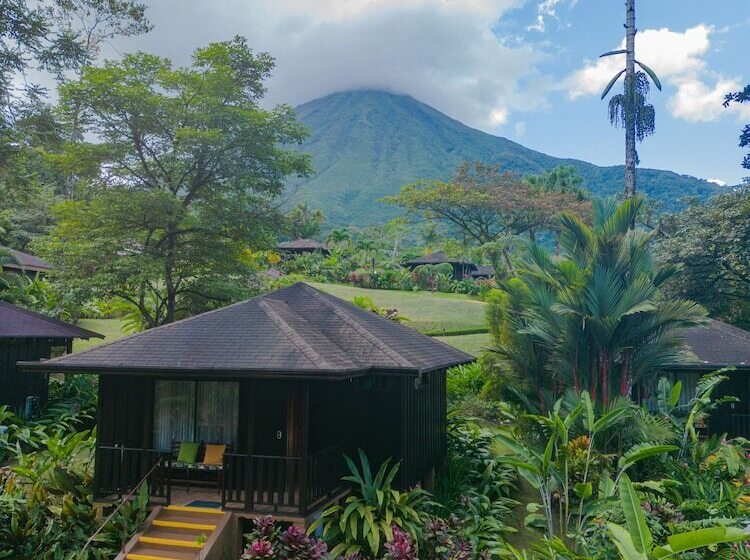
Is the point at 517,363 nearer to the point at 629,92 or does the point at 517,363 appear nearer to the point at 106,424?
the point at 106,424

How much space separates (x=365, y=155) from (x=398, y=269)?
10233 centimetres

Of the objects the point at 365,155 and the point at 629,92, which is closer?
the point at 629,92

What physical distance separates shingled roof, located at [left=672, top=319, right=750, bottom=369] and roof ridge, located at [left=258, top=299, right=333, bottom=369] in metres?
10.4

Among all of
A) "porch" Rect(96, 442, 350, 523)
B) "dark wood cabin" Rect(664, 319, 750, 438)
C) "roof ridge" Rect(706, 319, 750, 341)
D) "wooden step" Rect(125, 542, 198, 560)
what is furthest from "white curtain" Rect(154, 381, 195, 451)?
"roof ridge" Rect(706, 319, 750, 341)

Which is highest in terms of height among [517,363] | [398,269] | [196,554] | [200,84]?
[200,84]

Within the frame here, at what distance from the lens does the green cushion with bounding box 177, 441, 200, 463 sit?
10.1 metres

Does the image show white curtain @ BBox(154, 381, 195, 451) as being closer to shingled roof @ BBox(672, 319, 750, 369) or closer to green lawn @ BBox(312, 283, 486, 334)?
shingled roof @ BBox(672, 319, 750, 369)

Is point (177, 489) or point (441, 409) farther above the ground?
point (441, 409)

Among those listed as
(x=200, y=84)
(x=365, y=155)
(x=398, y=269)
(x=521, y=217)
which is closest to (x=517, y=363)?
(x=200, y=84)

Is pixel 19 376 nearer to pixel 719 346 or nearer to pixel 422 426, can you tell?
pixel 422 426

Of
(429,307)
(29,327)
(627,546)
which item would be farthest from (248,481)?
(429,307)

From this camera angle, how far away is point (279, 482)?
898 cm

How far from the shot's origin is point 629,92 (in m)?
21.3

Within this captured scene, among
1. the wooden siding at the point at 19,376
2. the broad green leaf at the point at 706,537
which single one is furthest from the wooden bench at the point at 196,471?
the wooden siding at the point at 19,376
